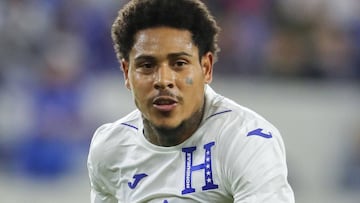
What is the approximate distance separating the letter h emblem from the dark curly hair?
1.35 feet

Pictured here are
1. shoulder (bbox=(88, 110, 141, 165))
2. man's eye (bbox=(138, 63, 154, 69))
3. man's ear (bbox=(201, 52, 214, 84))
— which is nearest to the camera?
man's eye (bbox=(138, 63, 154, 69))

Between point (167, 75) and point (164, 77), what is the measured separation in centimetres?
2

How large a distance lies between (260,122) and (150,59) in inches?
20.5

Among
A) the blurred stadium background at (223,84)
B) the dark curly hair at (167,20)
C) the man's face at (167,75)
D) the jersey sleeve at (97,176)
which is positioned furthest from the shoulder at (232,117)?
the blurred stadium background at (223,84)

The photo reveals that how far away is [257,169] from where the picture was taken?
172 inches

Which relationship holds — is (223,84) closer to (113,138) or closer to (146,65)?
(113,138)

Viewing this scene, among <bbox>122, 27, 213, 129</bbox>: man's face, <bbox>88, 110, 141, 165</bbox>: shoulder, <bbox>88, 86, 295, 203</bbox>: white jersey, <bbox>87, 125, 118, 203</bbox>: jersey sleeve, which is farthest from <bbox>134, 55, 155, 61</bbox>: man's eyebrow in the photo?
<bbox>87, 125, 118, 203</bbox>: jersey sleeve

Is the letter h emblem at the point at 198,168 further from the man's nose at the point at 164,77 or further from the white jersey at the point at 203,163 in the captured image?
the man's nose at the point at 164,77

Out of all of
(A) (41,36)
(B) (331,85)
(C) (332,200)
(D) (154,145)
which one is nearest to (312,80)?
(B) (331,85)

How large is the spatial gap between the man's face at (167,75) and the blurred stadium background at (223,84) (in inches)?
226

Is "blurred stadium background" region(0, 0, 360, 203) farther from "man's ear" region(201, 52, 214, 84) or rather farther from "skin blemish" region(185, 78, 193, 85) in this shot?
"skin blemish" region(185, 78, 193, 85)

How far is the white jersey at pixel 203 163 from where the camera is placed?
4387 millimetres

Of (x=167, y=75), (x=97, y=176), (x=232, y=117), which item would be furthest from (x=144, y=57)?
(x=97, y=176)

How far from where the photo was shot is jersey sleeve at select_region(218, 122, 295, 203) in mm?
4349
